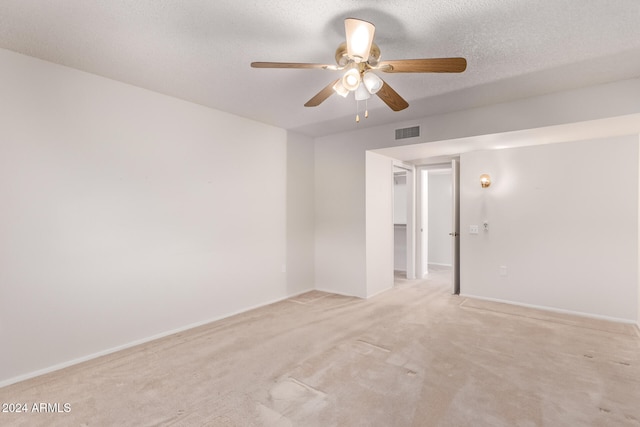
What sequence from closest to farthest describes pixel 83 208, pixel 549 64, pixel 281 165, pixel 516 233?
pixel 549 64 → pixel 83 208 → pixel 516 233 → pixel 281 165

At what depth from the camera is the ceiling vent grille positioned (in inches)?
167

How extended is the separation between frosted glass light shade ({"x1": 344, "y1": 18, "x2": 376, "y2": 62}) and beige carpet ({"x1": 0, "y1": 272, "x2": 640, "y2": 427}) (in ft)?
7.64

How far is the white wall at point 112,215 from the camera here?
8.32 ft

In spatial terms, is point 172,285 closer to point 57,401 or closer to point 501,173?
Answer: point 57,401

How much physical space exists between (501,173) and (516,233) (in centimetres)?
90

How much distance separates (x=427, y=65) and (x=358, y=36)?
518 millimetres

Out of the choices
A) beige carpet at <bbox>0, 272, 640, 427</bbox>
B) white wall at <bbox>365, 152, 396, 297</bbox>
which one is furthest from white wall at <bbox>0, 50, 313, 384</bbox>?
white wall at <bbox>365, 152, 396, 297</bbox>

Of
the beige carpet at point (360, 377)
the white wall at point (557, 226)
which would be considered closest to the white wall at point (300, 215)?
the beige carpet at point (360, 377)

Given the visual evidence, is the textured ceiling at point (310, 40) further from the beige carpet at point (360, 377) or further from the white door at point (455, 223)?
the beige carpet at point (360, 377)

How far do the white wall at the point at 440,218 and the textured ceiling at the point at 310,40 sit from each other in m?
4.49

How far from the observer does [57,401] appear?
2234 millimetres

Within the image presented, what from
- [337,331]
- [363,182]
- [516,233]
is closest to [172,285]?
[337,331]

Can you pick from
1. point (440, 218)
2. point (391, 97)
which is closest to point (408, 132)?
point (391, 97)

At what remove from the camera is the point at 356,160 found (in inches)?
193
